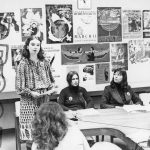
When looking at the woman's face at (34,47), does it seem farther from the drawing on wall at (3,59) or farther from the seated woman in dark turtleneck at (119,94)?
the seated woman in dark turtleneck at (119,94)

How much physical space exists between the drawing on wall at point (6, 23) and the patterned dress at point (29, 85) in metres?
1.32

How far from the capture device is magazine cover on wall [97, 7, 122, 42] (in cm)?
500

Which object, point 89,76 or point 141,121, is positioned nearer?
point 141,121

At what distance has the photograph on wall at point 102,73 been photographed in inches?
200

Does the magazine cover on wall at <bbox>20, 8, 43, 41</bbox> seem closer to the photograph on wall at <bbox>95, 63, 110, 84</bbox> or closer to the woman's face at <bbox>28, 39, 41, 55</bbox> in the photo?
the photograph on wall at <bbox>95, 63, 110, 84</bbox>

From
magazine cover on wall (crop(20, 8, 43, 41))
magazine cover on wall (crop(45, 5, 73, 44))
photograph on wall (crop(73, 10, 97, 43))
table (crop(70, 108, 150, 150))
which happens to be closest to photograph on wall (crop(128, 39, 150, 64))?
photograph on wall (crop(73, 10, 97, 43))

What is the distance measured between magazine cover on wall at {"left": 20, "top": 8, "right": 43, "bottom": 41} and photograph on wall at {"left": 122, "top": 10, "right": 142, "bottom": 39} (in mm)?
1395

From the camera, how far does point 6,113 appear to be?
4906 mm

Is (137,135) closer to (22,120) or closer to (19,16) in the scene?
(22,120)

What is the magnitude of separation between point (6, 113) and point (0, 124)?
20 centimetres

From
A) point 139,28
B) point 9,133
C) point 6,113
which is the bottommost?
point 9,133

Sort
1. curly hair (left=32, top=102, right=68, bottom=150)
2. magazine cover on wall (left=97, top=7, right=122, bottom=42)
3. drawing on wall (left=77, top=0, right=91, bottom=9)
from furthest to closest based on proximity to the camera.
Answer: magazine cover on wall (left=97, top=7, right=122, bottom=42)
drawing on wall (left=77, top=0, right=91, bottom=9)
curly hair (left=32, top=102, right=68, bottom=150)

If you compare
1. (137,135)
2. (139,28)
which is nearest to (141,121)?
(137,135)

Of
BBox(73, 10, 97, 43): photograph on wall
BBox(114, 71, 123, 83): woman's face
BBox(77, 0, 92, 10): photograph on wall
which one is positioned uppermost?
BBox(77, 0, 92, 10): photograph on wall
